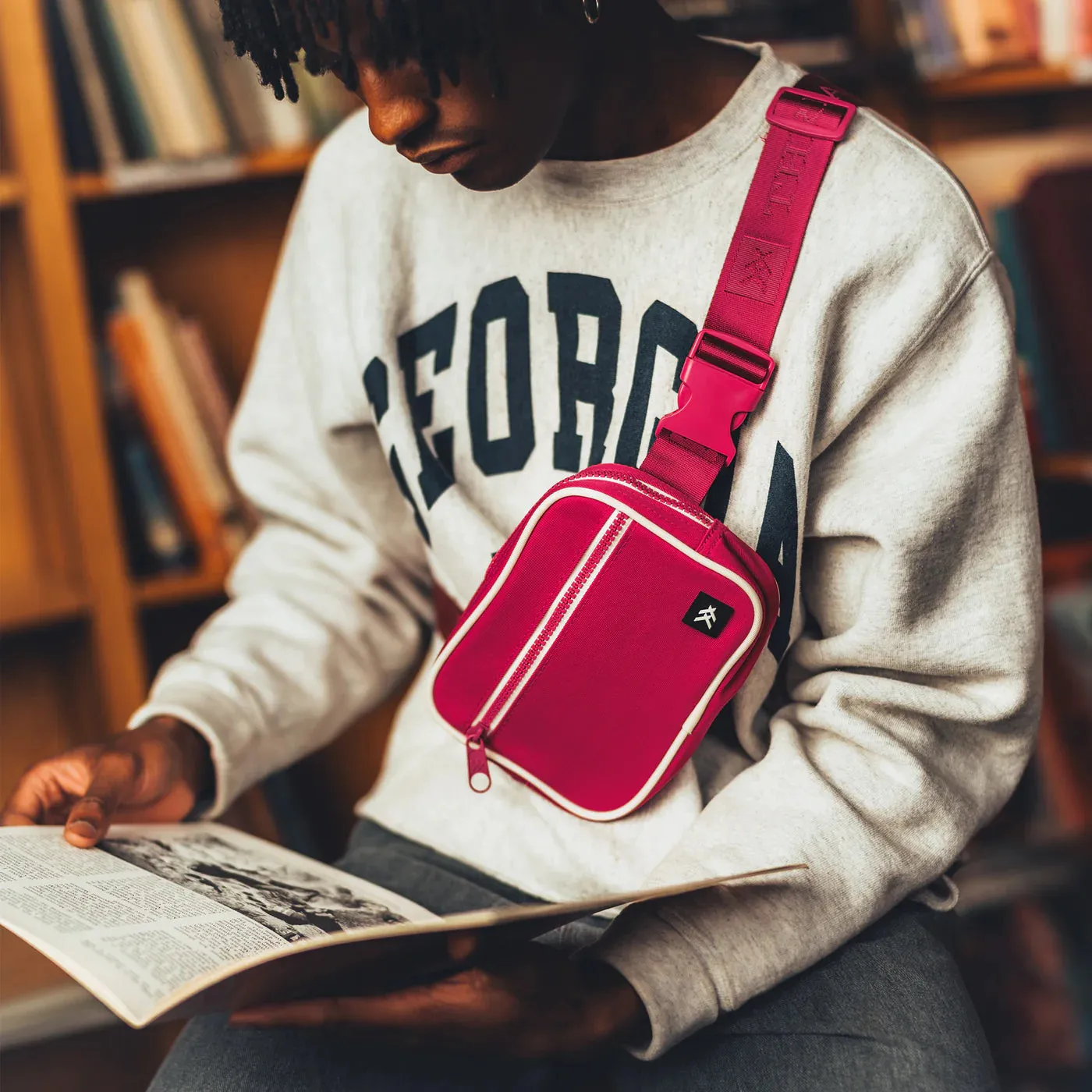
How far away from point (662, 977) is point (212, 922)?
24 centimetres

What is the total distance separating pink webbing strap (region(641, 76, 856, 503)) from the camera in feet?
2.27

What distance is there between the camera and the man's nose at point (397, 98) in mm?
631

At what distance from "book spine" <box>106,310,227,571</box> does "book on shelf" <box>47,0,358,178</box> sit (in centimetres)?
18

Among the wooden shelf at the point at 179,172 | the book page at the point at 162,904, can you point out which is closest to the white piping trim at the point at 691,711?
the book page at the point at 162,904

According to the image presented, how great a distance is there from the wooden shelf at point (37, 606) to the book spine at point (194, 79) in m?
0.55

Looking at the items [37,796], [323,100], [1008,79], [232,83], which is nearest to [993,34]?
[1008,79]

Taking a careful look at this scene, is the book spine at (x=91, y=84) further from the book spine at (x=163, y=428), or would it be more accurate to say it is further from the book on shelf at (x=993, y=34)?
the book on shelf at (x=993, y=34)

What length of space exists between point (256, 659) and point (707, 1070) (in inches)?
17.2

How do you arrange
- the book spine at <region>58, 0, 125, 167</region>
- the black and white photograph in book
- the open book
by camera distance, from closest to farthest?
the open book
the black and white photograph in book
the book spine at <region>58, 0, 125, 167</region>

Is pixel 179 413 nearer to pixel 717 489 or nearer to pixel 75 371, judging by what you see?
pixel 75 371

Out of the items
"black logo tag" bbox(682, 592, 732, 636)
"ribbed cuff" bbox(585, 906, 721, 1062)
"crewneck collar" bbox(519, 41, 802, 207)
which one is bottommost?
"ribbed cuff" bbox(585, 906, 721, 1062)

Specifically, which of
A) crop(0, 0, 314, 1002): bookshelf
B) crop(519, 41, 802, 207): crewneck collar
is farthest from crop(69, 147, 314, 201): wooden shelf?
crop(519, 41, 802, 207): crewneck collar

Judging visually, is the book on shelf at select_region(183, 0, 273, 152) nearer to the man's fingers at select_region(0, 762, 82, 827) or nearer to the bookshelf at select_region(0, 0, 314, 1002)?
the bookshelf at select_region(0, 0, 314, 1002)

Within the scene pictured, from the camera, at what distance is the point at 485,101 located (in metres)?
0.65
